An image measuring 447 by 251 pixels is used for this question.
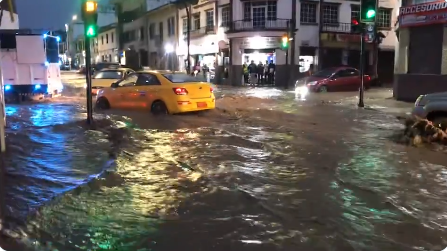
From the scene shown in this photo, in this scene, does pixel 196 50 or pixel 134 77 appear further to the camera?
pixel 196 50

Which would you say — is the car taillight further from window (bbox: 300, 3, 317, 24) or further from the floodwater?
window (bbox: 300, 3, 317, 24)

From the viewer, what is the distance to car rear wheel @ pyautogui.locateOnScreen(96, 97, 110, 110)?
15.5 m

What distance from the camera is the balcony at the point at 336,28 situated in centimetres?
3578

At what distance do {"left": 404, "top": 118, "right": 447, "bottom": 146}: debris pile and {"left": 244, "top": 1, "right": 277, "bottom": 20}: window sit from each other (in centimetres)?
2559

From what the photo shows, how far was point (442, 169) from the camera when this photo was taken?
7715mm

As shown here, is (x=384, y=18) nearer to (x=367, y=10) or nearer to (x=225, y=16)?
(x=225, y=16)

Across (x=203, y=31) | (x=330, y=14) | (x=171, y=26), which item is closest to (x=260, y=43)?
(x=330, y=14)

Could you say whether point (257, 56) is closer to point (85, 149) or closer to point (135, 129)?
point (135, 129)

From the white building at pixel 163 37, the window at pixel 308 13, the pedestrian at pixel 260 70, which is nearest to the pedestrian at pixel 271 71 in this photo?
the pedestrian at pixel 260 70

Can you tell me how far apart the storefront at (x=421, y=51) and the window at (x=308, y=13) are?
49.0 ft

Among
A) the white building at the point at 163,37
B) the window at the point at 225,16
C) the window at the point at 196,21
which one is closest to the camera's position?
the window at the point at 225,16

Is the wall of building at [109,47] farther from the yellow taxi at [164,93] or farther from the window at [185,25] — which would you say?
the yellow taxi at [164,93]

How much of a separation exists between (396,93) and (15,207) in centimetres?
1905

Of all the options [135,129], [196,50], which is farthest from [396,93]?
[196,50]
